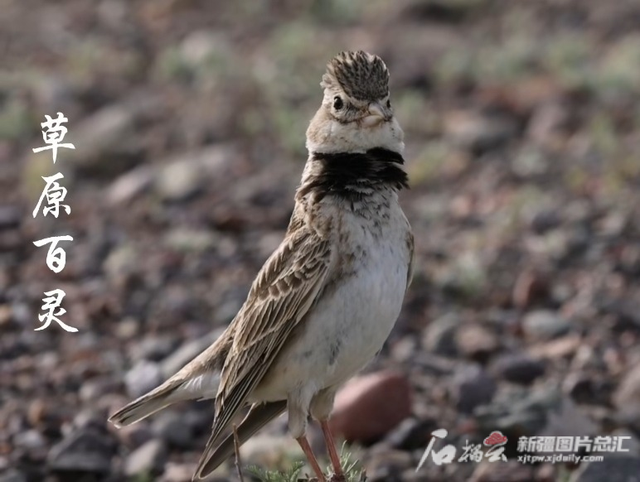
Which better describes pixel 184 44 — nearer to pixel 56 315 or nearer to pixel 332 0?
pixel 332 0

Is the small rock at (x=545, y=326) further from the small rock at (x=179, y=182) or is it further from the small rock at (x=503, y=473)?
the small rock at (x=179, y=182)

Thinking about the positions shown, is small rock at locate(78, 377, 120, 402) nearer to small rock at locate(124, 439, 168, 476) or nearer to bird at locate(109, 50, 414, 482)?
small rock at locate(124, 439, 168, 476)

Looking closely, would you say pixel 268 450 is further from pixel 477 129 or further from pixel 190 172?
pixel 477 129

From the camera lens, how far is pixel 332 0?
16.2 meters

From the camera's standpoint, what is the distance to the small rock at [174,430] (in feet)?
26.0

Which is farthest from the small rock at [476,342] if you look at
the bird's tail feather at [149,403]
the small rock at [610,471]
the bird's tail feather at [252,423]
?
the bird's tail feather at [149,403]

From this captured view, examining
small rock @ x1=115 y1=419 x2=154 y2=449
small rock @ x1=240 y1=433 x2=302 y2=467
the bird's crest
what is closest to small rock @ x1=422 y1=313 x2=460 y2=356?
small rock @ x1=240 y1=433 x2=302 y2=467

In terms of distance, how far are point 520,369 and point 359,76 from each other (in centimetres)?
310

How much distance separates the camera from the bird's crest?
6.04 m

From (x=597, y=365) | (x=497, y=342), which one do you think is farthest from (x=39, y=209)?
(x=597, y=365)

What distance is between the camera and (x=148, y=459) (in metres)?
7.64

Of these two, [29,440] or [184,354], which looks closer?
[29,440]

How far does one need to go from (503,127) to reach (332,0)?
13.9ft

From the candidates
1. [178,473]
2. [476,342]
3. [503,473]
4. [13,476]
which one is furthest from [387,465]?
[13,476]
